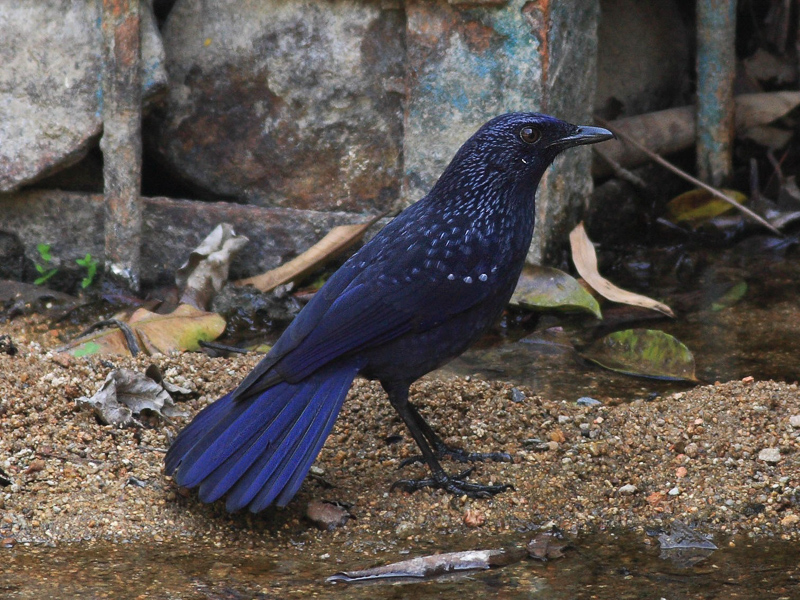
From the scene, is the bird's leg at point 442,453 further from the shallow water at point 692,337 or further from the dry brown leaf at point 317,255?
the dry brown leaf at point 317,255

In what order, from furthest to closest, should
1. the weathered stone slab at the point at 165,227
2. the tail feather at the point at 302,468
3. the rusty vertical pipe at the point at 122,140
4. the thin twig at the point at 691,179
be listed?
the thin twig at the point at 691,179 < the weathered stone slab at the point at 165,227 < the rusty vertical pipe at the point at 122,140 < the tail feather at the point at 302,468

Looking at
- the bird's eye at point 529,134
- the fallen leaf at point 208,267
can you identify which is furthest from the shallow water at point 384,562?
the fallen leaf at point 208,267

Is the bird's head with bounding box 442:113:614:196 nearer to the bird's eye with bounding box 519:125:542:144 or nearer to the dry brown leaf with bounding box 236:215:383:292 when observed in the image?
the bird's eye with bounding box 519:125:542:144

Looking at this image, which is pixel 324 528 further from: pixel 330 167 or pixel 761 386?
pixel 330 167

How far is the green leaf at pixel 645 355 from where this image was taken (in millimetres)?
4254

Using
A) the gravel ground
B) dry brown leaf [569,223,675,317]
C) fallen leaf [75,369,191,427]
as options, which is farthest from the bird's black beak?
fallen leaf [75,369,191,427]

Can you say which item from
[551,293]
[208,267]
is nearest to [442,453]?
[551,293]

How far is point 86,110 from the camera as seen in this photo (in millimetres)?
5219

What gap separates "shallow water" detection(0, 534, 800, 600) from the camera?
2.61m

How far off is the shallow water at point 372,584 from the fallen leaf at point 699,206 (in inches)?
142

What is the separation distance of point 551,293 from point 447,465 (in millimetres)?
1584

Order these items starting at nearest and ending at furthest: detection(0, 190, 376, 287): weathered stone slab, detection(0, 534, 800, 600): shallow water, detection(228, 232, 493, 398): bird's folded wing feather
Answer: detection(0, 534, 800, 600): shallow water → detection(228, 232, 493, 398): bird's folded wing feather → detection(0, 190, 376, 287): weathered stone slab

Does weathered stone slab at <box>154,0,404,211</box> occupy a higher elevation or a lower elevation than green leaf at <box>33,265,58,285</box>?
higher

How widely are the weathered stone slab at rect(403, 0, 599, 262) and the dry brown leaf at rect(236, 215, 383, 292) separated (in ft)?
1.13
